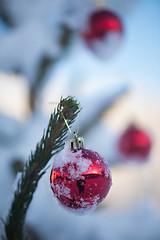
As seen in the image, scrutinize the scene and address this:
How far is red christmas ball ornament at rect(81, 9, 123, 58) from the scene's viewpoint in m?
0.82

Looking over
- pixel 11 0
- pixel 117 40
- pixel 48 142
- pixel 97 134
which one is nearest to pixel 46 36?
pixel 11 0

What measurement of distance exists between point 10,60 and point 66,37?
0.27 m

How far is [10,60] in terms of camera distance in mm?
882

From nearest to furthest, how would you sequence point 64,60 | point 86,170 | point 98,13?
point 86,170
point 98,13
point 64,60

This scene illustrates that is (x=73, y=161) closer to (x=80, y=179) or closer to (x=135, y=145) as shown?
(x=80, y=179)

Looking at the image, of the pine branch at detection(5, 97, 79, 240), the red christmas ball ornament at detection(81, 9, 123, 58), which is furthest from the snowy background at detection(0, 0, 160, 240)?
the pine branch at detection(5, 97, 79, 240)

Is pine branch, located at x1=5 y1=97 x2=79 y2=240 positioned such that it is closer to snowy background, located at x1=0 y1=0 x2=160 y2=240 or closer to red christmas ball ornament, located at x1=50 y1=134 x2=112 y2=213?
red christmas ball ornament, located at x1=50 y1=134 x2=112 y2=213

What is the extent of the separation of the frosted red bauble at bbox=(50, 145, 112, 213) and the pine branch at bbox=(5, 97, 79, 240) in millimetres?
29

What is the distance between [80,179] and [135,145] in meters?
0.78

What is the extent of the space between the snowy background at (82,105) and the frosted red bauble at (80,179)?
20.5 inches

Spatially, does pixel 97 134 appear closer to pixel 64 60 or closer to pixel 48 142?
pixel 64 60

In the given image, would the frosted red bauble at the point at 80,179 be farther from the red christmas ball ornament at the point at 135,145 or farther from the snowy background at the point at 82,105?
the red christmas ball ornament at the point at 135,145

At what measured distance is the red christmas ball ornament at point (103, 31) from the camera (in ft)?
2.70

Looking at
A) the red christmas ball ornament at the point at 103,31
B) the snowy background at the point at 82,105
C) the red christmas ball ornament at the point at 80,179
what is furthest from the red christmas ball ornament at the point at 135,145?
the red christmas ball ornament at the point at 80,179
